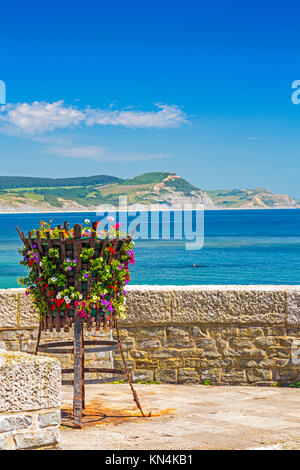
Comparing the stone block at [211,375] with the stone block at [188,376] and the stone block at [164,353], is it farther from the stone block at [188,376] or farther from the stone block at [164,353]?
the stone block at [164,353]

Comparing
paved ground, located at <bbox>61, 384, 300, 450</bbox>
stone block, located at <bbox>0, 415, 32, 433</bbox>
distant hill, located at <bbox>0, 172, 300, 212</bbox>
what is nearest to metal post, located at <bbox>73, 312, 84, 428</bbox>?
paved ground, located at <bbox>61, 384, 300, 450</bbox>

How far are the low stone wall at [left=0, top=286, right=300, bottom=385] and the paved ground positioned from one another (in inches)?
8.0

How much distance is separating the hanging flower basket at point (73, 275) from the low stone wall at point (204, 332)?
1621 millimetres

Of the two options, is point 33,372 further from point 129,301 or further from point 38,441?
point 129,301

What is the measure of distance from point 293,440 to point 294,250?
60.7m

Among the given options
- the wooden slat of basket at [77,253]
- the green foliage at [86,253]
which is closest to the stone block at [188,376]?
the wooden slat of basket at [77,253]

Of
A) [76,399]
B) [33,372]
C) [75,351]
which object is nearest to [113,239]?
[75,351]

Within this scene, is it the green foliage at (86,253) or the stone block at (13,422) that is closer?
the stone block at (13,422)

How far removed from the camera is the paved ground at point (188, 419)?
4.59 m

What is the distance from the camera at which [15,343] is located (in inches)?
284

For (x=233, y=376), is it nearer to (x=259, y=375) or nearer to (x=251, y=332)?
(x=259, y=375)

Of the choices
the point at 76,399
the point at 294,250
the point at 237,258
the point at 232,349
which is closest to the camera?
the point at 76,399

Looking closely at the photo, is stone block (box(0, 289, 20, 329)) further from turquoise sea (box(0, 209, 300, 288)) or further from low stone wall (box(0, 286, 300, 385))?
turquoise sea (box(0, 209, 300, 288))

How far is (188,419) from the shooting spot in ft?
17.7
